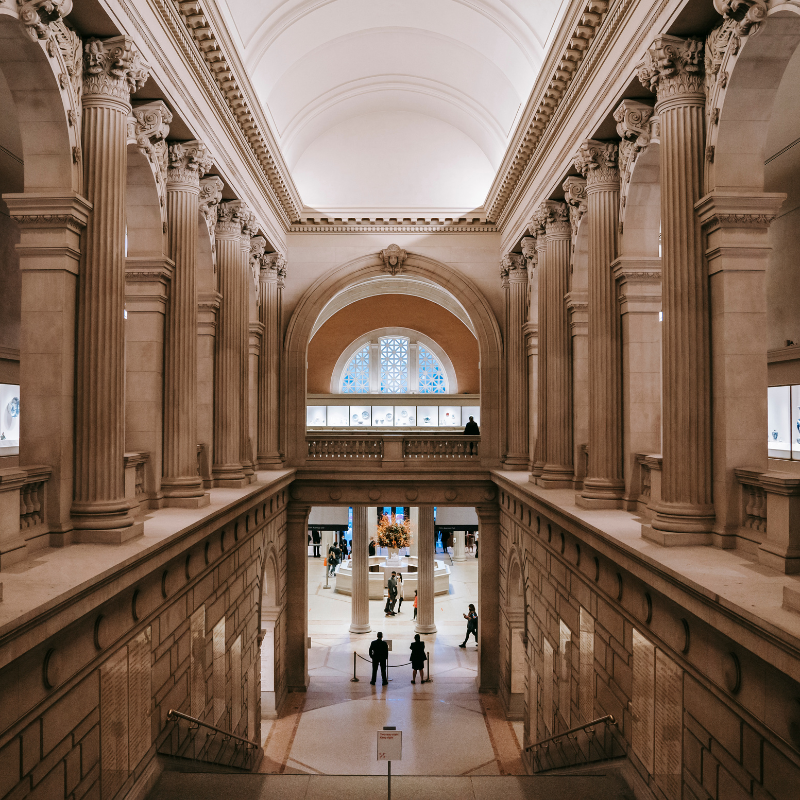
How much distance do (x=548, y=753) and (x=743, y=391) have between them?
22.2 ft

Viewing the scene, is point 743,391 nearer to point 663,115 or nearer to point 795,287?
point 663,115

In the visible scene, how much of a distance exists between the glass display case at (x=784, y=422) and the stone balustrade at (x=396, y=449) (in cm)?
738

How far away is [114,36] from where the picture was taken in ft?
24.9

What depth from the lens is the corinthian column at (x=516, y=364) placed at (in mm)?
18141

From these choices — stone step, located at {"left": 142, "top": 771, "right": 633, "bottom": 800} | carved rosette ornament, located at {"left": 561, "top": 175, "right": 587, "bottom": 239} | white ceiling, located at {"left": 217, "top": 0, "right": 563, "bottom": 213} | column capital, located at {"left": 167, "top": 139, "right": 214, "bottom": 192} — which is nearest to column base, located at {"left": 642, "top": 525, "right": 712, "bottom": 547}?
stone step, located at {"left": 142, "top": 771, "right": 633, "bottom": 800}

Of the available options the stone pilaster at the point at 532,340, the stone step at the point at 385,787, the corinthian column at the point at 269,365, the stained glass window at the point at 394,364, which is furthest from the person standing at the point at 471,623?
the stained glass window at the point at 394,364

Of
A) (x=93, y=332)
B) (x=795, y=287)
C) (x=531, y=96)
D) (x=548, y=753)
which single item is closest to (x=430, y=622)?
(x=548, y=753)

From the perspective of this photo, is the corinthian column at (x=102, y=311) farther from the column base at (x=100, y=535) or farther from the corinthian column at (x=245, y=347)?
the corinthian column at (x=245, y=347)

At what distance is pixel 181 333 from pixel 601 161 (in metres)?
6.64

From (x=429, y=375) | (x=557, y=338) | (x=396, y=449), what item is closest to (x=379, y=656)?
(x=396, y=449)

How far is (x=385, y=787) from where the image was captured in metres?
9.03

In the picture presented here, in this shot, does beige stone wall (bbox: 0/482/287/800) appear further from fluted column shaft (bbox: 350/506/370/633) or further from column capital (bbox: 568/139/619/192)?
fluted column shaft (bbox: 350/506/370/633)

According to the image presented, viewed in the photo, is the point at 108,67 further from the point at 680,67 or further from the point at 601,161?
the point at 601,161

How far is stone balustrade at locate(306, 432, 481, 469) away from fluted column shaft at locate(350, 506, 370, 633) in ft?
12.7
